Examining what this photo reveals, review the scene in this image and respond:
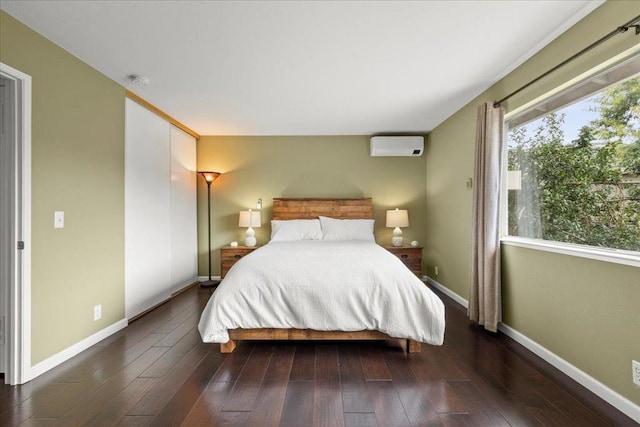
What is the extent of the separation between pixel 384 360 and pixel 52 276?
8.52 feet

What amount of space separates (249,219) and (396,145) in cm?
258

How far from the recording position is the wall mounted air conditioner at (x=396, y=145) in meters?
4.76

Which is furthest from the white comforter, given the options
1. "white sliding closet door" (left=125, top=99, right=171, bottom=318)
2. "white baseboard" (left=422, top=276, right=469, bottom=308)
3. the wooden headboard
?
the wooden headboard

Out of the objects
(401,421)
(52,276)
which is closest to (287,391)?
(401,421)

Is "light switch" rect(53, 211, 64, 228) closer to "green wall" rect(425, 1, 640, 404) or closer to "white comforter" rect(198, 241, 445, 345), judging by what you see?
"white comforter" rect(198, 241, 445, 345)

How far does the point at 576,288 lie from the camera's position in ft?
6.73

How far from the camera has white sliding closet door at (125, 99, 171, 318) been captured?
10.6 feet

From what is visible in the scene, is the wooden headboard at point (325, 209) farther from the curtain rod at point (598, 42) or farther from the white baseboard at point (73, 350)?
the curtain rod at point (598, 42)

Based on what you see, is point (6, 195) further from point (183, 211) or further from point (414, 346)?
point (414, 346)

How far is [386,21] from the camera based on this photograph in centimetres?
205

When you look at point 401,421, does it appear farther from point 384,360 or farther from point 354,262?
point 354,262

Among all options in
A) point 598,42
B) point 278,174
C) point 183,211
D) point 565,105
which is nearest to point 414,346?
point 565,105

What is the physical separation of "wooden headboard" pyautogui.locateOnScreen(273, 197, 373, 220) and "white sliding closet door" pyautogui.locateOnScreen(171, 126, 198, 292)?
52.9 inches

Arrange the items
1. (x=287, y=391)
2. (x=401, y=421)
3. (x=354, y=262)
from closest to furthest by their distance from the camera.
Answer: (x=401, y=421), (x=287, y=391), (x=354, y=262)
